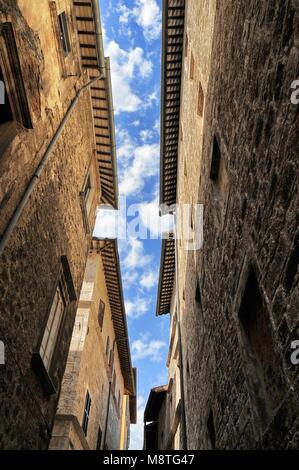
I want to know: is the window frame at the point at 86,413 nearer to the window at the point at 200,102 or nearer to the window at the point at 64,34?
the window at the point at 200,102

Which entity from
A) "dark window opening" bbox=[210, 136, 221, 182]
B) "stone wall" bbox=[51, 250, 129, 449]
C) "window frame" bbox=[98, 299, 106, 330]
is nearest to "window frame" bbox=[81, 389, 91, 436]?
"stone wall" bbox=[51, 250, 129, 449]

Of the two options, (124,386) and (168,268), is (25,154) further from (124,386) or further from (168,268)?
(124,386)

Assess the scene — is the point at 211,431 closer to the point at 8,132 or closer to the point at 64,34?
Answer: the point at 8,132

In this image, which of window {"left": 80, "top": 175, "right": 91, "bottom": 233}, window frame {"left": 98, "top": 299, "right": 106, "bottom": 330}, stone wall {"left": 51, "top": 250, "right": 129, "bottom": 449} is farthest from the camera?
window frame {"left": 98, "top": 299, "right": 106, "bottom": 330}

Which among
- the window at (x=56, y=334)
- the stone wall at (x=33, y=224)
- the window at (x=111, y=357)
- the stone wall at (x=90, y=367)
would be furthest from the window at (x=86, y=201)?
the window at (x=111, y=357)

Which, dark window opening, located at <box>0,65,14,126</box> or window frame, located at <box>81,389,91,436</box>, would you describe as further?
window frame, located at <box>81,389,91,436</box>

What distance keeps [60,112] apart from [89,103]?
107 inches

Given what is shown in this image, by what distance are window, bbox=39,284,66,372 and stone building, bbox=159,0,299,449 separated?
283 cm

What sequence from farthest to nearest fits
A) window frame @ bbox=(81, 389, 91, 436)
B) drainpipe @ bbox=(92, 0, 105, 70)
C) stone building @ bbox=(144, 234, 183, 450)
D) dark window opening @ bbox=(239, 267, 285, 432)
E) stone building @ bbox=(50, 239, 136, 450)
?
stone building @ bbox=(144, 234, 183, 450) → window frame @ bbox=(81, 389, 91, 436) → stone building @ bbox=(50, 239, 136, 450) → drainpipe @ bbox=(92, 0, 105, 70) → dark window opening @ bbox=(239, 267, 285, 432)

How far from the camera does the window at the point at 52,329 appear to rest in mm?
6481

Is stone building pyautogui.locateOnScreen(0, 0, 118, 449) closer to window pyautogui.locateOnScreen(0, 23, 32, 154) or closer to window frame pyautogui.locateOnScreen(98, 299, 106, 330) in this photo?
window pyautogui.locateOnScreen(0, 23, 32, 154)

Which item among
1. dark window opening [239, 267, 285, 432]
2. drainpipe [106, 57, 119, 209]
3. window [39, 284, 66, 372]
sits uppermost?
drainpipe [106, 57, 119, 209]

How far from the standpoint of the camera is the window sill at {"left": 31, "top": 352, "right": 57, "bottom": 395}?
18.7 ft

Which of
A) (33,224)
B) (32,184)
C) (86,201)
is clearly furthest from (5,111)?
(86,201)
